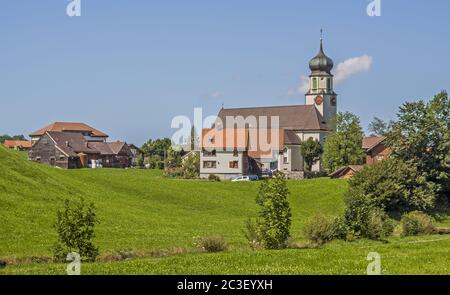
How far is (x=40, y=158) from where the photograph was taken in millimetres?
113500

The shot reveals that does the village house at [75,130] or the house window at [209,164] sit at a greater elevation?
the village house at [75,130]

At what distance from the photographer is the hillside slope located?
40906 millimetres

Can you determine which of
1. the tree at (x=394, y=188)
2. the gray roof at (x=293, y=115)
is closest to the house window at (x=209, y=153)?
the gray roof at (x=293, y=115)

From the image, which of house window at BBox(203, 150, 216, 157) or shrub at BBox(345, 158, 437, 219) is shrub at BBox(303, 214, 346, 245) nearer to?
shrub at BBox(345, 158, 437, 219)

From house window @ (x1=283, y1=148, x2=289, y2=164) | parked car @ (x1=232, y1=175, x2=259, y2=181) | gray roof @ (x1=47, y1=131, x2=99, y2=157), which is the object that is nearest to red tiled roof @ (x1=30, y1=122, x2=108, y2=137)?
gray roof @ (x1=47, y1=131, x2=99, y2=157)

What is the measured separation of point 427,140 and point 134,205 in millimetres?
27767

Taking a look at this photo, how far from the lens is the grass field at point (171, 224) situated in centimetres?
2022

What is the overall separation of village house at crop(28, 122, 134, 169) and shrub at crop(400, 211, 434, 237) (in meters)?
76.4

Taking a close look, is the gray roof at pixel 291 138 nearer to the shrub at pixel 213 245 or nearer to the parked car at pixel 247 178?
the parked car at pixel 247 178

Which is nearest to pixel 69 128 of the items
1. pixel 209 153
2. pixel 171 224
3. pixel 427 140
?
pixel 209 153

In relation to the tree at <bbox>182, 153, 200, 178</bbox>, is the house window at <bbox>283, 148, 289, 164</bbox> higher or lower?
higher

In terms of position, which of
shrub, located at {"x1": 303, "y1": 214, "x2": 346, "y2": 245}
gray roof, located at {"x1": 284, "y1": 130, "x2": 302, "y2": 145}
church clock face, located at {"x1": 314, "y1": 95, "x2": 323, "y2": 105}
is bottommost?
shrub, located at {"x1": 303, "y1": 214, "x2": 346, "y2": 245}

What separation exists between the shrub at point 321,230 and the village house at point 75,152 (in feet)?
269
